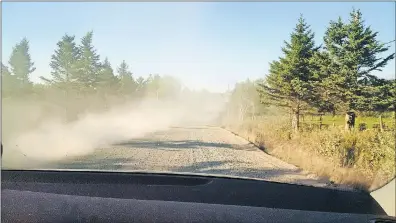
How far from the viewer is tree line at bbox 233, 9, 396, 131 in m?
4.61

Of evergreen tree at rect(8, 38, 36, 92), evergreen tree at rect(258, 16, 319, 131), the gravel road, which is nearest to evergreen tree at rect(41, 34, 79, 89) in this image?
evergreen tree at rect(8, 38, 36, 92)

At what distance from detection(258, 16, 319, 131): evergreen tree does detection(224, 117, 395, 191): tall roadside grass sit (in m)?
0.21

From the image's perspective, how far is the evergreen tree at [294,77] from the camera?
452 centimetres

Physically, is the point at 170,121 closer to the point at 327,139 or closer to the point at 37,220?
the point at 327,139

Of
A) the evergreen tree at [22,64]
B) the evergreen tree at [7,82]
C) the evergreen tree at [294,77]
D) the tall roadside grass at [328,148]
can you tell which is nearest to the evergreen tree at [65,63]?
the evergreen tree at [22,64]

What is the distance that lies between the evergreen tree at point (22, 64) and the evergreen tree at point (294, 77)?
8.16 ft

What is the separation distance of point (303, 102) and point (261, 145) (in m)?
0.73

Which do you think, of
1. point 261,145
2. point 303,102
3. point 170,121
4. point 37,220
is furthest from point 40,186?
point 303,102

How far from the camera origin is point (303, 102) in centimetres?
503

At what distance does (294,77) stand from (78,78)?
95.9 inches

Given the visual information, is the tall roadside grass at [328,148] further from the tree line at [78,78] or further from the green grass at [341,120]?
the tree line at [78,78]

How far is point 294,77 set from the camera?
16.2 feet

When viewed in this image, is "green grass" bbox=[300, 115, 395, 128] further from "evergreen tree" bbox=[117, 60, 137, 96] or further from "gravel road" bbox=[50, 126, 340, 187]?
"evergreen tree" bbox=[117, 60, 137, 96]

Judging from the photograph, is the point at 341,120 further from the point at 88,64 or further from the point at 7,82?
the point at 7,82
